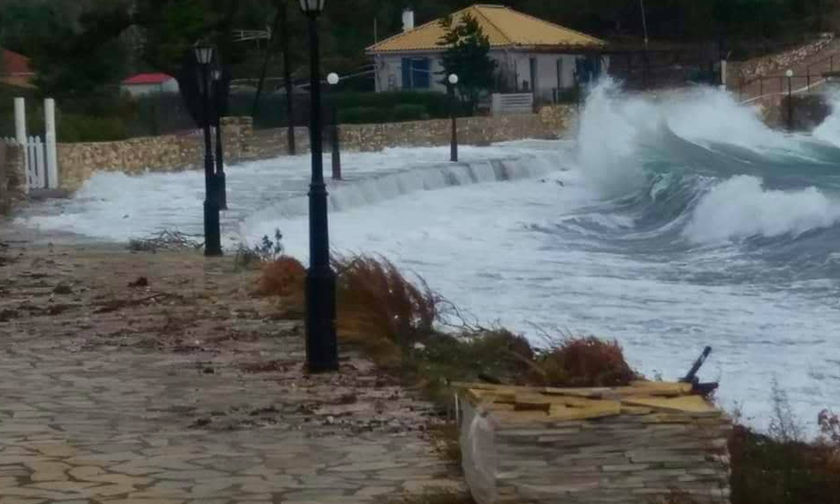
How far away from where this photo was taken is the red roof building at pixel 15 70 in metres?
52.0

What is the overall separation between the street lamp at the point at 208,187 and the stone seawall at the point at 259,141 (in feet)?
34.9

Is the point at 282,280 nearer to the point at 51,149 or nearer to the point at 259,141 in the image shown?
the point at 51,149

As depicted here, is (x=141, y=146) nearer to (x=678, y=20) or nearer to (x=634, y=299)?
(x=634, y=299)

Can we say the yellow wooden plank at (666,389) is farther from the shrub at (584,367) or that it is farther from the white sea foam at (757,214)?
the white sea foam at (757,214)

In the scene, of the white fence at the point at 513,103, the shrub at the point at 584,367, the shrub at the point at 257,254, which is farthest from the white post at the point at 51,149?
the white fence at the point at 513,103

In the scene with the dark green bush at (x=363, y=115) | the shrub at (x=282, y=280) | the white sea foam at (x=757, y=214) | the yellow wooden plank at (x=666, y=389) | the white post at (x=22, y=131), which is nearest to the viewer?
the yellow wooden plank at (x=666, y=389)

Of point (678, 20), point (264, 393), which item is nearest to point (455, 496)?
point (264, 393)

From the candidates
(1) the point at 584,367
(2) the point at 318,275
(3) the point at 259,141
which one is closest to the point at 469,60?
(3) the point at 259,141

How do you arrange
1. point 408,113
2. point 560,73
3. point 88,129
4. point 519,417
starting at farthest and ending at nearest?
point 560,73 → point 408,113 → point 88,129 → point 519,417

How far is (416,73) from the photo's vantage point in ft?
240

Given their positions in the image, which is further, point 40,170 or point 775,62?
point 775,62

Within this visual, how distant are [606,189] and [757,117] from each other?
26751 mm

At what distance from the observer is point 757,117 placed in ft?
243

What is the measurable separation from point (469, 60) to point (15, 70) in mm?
16779
